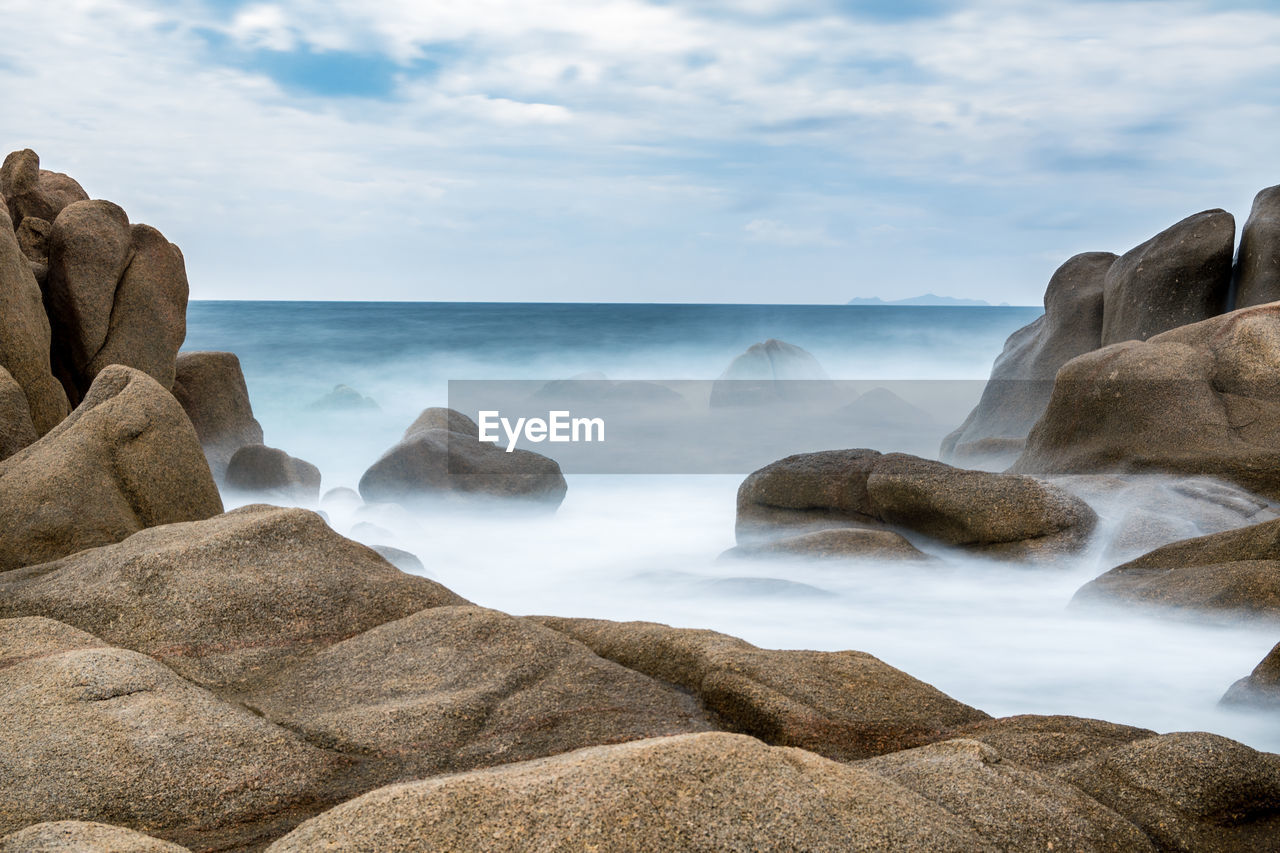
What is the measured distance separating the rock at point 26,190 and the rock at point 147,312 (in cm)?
80

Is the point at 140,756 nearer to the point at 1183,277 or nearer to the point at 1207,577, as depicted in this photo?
the point at 1207,577

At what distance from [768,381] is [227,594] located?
1916cm

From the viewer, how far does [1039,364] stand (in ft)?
44.8

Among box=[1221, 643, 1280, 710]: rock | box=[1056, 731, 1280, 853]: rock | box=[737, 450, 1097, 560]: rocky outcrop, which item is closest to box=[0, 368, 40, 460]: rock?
box=[737, 450, 1097, 560]: rocky outcrop

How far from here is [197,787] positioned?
8.80 ft

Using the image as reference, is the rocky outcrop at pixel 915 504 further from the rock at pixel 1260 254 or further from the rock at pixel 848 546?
the rock at pixel 1260 254

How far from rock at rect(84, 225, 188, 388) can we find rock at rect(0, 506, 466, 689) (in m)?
5.59

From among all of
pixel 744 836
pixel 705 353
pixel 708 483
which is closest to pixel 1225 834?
pixel 744 836

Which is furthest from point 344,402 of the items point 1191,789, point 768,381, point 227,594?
point 1191,789

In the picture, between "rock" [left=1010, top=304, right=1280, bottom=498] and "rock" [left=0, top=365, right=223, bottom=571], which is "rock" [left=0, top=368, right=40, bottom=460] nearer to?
"rock" [left=0, top=365, right=223, bottom=571]

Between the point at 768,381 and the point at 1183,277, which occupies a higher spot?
the point at 1183,277

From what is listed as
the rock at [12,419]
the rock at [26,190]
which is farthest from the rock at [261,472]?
the rock at [12,419]

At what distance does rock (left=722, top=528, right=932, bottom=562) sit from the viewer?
786 centimetres

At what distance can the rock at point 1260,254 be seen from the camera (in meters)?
10.5
